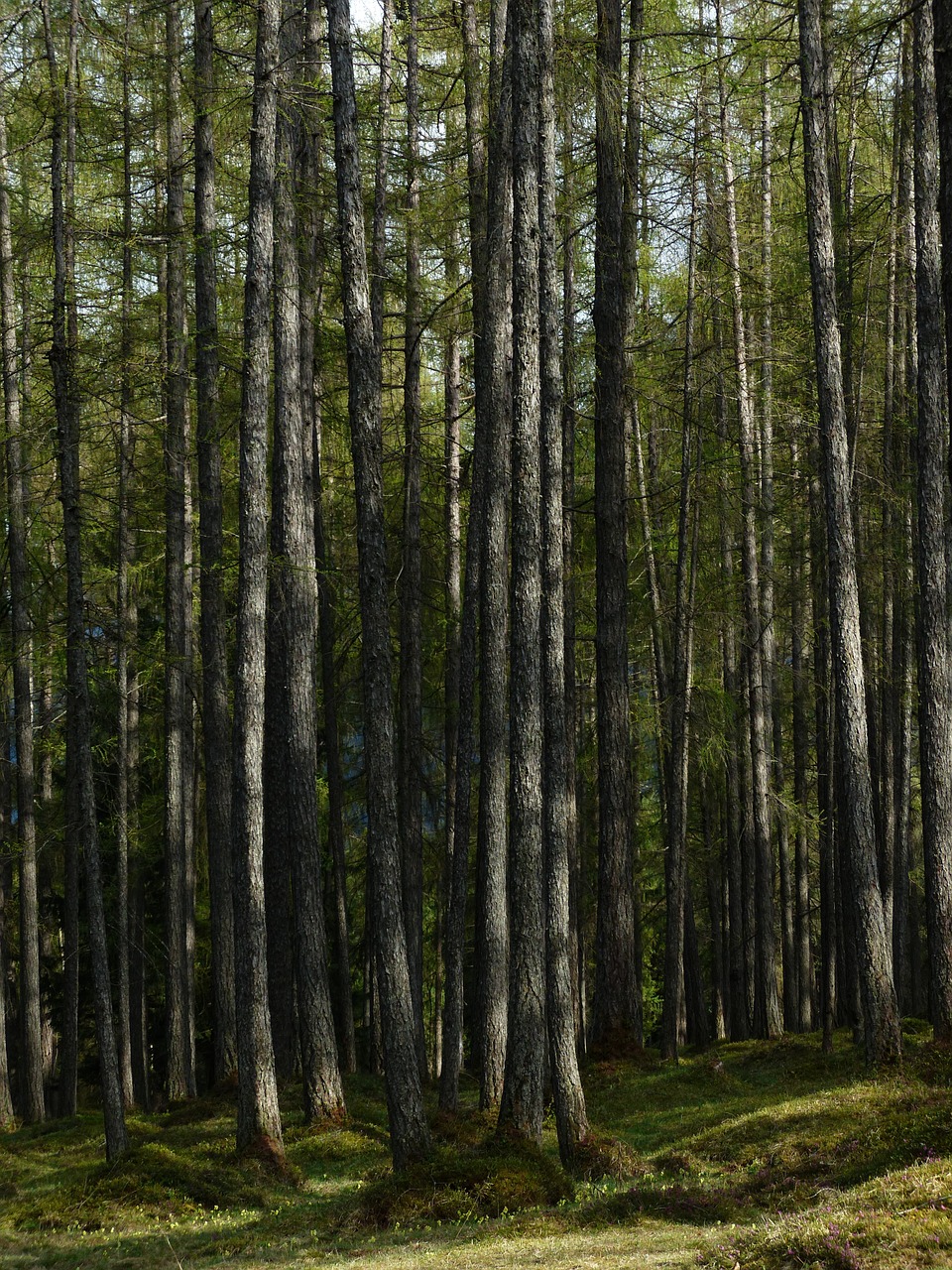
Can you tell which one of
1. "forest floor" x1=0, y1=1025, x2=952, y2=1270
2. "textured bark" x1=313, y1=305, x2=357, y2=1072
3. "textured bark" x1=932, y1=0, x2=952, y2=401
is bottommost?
"forest floor" x1=0, y1=1025, x2=952, y2=1270

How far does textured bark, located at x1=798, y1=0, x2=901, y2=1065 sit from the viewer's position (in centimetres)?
1244

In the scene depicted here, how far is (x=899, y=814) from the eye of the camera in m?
18.4

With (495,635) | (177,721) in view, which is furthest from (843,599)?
(177,721)

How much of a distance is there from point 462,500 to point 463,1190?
15766 mm

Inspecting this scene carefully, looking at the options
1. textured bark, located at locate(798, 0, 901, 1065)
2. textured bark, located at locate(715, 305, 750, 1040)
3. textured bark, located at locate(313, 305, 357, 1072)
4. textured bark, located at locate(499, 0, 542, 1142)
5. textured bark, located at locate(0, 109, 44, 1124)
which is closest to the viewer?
textured bark, located at locate(499, 0, 542, 1142)

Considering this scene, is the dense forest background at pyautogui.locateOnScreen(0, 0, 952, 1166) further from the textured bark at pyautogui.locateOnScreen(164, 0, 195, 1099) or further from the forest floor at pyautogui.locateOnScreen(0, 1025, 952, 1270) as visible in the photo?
the forest floor at pyautogui.locateOnScreen(0, 1025, 952, 1270)

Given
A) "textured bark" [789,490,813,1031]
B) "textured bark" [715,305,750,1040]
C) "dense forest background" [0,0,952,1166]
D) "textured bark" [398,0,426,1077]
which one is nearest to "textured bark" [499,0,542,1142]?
"dense forest background" [0,0,952,1166]

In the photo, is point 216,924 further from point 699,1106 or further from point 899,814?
point 899,814

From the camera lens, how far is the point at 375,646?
423 inches

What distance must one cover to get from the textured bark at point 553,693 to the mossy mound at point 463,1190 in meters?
0.83

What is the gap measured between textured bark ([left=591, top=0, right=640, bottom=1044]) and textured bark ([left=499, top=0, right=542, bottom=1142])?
503 cm

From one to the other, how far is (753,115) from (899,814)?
12.9 meters

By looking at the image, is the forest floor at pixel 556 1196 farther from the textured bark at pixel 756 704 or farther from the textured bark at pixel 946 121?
the textured bark at pixel 756 704

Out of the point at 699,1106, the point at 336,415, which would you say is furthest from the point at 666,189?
the point at 699,1106
